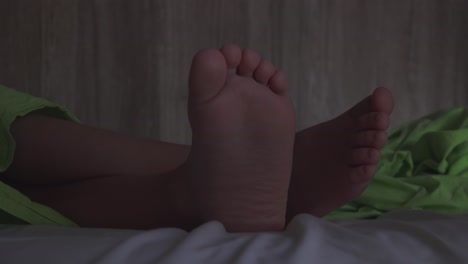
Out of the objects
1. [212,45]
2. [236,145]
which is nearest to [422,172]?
[236,145]

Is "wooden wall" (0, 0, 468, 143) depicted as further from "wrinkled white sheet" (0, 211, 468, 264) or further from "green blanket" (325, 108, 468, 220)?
"wrinkled white sheet" (0, 211, 468, 264)

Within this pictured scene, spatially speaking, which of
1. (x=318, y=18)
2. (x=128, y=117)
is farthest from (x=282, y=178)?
(x=318, y=18)

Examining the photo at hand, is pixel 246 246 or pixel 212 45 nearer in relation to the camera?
pixel 246 246

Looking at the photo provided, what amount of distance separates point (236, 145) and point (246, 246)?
0.18 metres

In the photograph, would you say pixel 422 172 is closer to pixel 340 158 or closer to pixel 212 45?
pixel 340 158

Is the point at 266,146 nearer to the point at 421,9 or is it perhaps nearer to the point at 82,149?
the point at 82,149

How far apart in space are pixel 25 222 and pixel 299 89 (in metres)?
1.24

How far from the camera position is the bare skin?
0.60m

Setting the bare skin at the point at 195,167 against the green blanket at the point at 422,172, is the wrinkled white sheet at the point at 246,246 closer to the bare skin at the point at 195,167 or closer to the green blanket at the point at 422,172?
the bare skin at the point at 195,167

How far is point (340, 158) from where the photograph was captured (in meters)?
0.74

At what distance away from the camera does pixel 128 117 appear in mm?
1663

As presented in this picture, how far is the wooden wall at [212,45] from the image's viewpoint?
162 cm

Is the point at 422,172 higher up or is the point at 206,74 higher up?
the point at 206,74

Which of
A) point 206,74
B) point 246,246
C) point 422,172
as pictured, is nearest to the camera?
point 246,246
